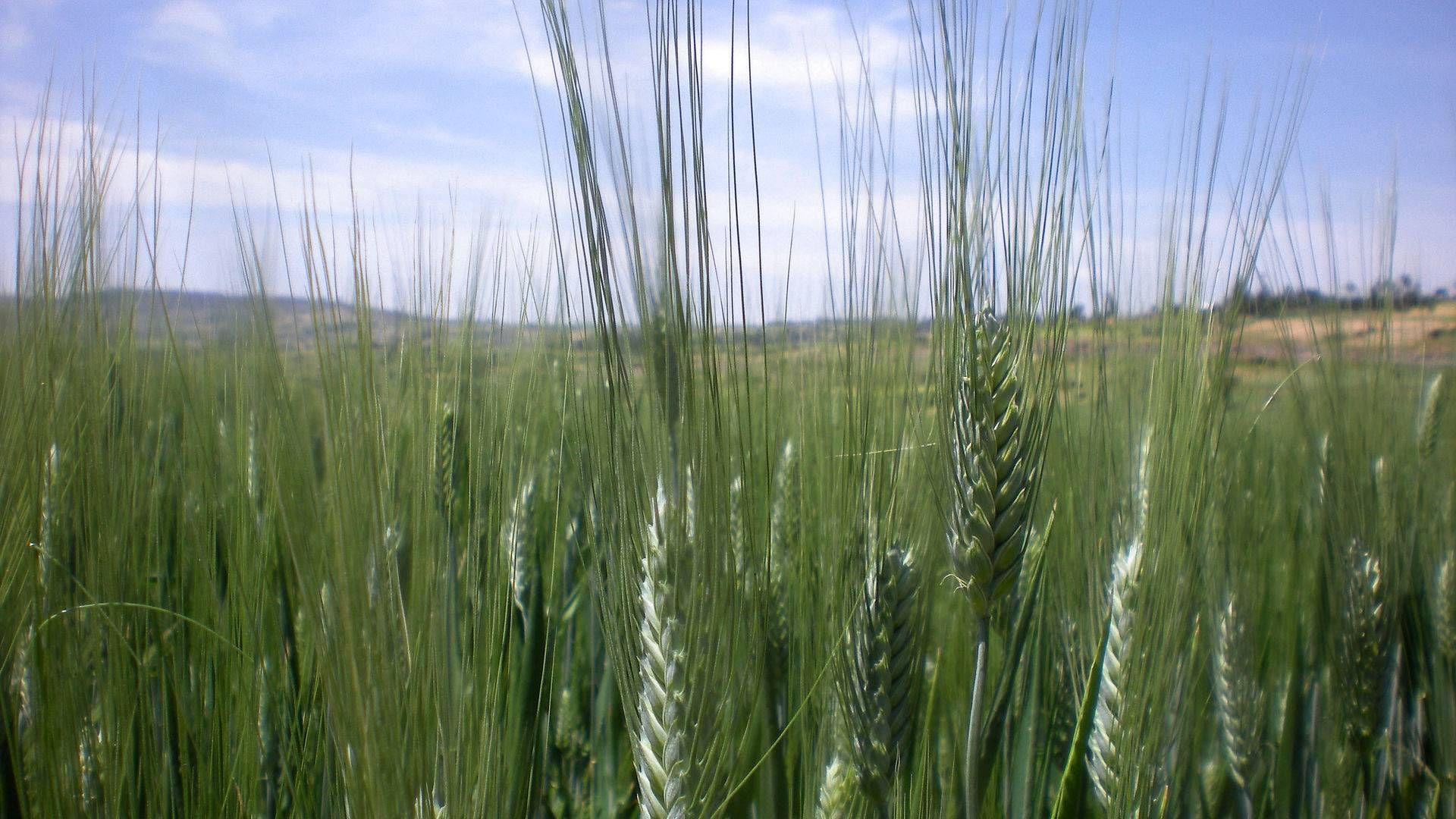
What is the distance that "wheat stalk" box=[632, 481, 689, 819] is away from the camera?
3.00 feet

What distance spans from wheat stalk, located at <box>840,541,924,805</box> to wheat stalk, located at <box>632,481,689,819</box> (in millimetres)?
417

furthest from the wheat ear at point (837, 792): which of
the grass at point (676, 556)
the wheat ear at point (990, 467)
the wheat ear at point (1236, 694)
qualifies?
the wheat ear at point (1236, 694)

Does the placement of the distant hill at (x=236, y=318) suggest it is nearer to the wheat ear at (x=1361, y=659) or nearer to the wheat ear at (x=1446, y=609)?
the wheat ear at (x=1361, y=659)

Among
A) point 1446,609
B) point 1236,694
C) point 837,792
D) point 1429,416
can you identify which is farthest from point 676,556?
point 1429,416

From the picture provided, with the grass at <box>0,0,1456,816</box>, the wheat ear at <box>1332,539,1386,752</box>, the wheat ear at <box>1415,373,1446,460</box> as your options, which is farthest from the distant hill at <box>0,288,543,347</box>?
the wheat ear at <box>1415,373,1446,460</box>

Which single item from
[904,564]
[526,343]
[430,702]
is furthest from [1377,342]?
[430,702]

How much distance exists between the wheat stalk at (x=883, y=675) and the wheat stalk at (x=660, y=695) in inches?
16.4

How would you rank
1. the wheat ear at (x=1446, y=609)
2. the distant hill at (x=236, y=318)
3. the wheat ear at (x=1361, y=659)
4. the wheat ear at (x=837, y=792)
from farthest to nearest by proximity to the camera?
1. the wheat ear at (x=1446, y=609)
2. the wheat ear at (x=1361, y=659)
3. the wheat ear at (x=837, y=792)
4. the distant hill at (x=236, y=318)

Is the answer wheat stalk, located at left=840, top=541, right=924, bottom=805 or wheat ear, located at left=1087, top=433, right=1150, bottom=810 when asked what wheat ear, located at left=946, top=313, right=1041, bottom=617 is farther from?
wheat ear, located at left=1087, top=433, right=1150, bottom=810

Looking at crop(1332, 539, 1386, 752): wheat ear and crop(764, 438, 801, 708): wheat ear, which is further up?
crop(764, 438, 801, 708): wheat ear

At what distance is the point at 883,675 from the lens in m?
1.24

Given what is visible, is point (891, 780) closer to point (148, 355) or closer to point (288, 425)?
point (288, 425)

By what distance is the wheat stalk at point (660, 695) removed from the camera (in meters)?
0.91

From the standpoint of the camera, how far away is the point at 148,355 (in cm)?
136
